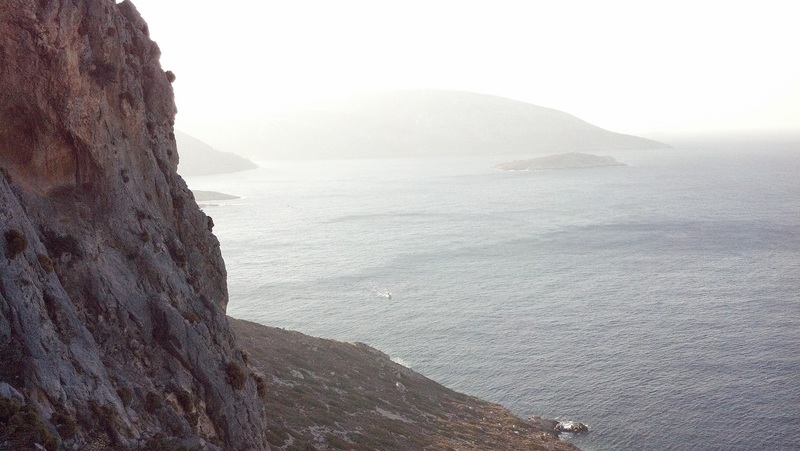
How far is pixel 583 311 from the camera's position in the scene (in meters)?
103

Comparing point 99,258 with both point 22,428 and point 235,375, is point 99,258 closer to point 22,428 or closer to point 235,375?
point 235,375

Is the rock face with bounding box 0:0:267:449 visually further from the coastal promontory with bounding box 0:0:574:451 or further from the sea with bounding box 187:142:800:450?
the sea with bounding box 187:142:800:450

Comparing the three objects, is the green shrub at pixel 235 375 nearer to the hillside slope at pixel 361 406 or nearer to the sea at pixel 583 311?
the hillside slope at pixel 361 406

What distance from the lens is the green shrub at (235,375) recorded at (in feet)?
97.1

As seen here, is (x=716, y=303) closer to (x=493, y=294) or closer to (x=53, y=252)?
(x=493, y=294)

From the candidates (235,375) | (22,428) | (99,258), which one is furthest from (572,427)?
(22,428)

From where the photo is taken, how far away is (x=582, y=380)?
78.0m

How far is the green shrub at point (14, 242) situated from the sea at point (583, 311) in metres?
56.3

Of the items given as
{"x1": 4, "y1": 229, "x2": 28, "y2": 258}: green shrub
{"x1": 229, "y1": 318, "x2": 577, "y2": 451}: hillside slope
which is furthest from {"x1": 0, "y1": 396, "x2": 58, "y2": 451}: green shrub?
{"x1": 229, "y1": 318, "x2": 577, "y2": 451}: hillside slope

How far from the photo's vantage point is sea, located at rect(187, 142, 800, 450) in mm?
70125

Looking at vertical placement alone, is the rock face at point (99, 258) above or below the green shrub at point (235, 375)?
above

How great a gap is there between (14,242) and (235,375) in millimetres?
11753

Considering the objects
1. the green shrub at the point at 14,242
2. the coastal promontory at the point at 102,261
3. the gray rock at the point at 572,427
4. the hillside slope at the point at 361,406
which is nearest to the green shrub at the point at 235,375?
the coastal promontory at the point at 102,261

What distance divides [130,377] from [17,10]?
14.5 m
